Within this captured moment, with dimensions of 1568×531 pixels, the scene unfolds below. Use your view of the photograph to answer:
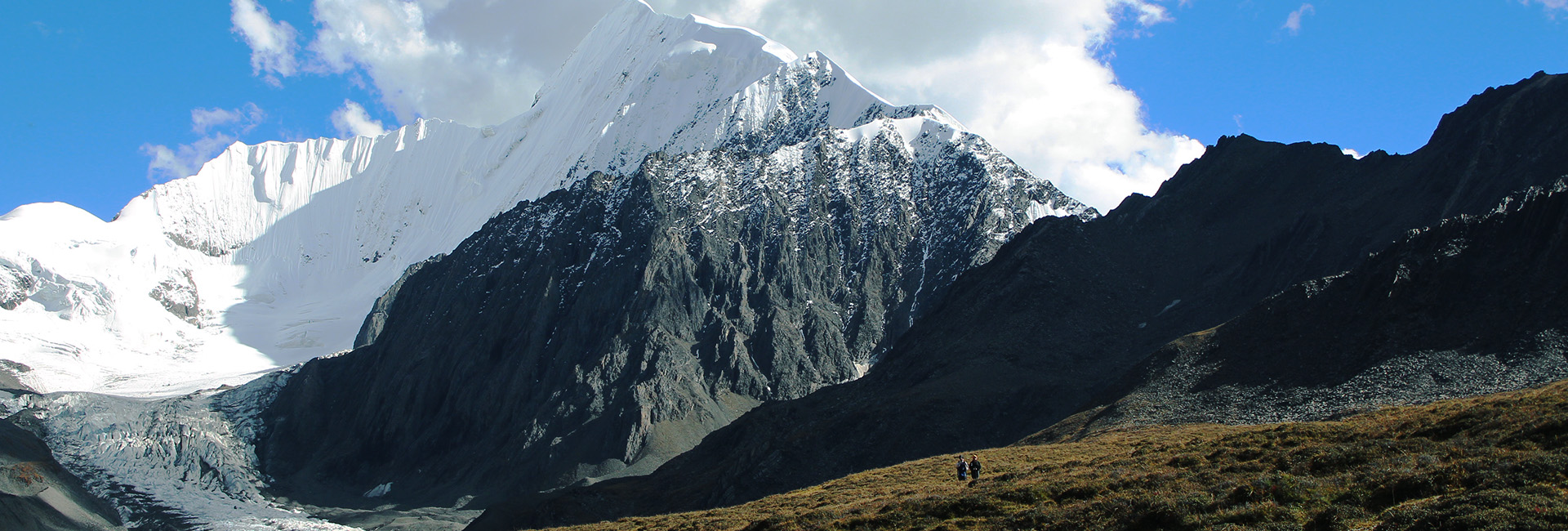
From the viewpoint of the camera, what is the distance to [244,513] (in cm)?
18825

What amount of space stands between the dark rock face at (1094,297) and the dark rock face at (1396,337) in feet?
47.5

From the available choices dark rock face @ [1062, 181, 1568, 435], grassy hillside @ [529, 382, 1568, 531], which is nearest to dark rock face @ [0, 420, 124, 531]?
grassy hillside @ [529, 382, 1568, 531]

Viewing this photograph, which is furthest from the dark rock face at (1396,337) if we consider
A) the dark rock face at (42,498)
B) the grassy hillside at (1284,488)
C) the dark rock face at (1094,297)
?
the dark rock face at (42,498)

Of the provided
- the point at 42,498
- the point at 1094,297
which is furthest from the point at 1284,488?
the point at 42,498

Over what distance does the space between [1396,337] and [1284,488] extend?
7344cm

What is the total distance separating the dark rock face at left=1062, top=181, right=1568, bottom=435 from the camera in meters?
86.2

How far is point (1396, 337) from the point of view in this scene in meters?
96.2

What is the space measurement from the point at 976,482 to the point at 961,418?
7328 cm

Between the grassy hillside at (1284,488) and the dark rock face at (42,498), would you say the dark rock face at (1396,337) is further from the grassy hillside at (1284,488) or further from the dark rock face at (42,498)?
the dark rock face at (42,498)

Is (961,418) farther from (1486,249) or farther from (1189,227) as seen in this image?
(1189,227)

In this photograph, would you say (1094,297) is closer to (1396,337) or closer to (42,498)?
(1396,337)

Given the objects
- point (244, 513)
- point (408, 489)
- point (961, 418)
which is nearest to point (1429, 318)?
point (961, 418)

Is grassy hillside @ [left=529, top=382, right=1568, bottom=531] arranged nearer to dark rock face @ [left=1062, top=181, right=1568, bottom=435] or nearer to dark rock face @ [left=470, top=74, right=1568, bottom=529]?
dark rock face @ [left=1062, top=181, right=1568, bottom=435]

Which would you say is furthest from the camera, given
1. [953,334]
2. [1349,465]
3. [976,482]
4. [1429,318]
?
[953,334]
